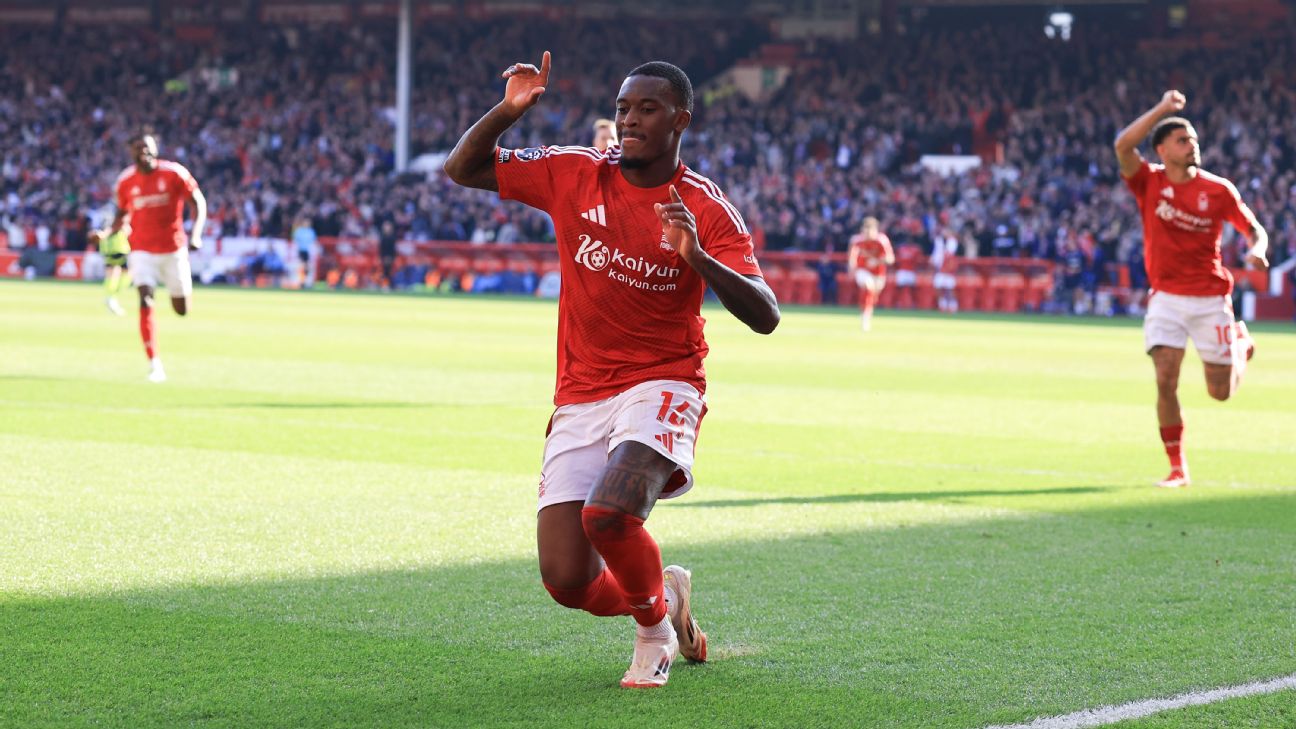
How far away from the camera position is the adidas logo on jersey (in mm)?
5629

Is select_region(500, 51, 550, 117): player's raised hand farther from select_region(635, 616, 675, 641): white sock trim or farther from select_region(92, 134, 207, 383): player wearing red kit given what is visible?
select_region(92, 134, 207, 383): player wearing red kit

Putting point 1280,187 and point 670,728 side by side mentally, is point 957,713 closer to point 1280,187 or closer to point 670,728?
point 670,728

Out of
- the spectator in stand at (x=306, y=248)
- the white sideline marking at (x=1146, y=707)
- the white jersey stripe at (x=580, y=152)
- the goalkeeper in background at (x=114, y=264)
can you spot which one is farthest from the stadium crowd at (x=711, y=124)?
the white jersey stripe at (x=580, y=152)

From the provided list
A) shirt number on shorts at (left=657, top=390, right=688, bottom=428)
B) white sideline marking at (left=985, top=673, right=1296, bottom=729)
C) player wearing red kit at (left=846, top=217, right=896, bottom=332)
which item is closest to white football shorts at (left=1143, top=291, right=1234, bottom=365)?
white sideline marking at (left=985, top=673, right=1296, bottom=729)

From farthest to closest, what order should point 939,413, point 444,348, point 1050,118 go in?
point 1050,118 → point 444,348 → point 939,413

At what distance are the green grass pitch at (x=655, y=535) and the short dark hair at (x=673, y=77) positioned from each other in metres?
1.90

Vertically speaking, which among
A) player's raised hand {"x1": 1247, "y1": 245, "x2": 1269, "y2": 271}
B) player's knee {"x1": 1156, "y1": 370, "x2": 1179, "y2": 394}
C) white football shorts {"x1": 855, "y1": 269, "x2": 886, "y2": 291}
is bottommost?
white football shorts {"x1": 855, "y1": 269, "x2": 886, "y2": 291}

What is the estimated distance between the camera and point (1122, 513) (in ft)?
31.4

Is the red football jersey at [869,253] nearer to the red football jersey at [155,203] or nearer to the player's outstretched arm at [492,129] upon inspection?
the red football jersey at [155,203]

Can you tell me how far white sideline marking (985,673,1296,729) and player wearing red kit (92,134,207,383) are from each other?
13.4 metres

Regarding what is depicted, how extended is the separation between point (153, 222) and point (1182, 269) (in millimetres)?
10454

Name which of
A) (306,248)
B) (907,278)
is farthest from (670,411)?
(306,248)

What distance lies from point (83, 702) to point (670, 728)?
1.75 meters

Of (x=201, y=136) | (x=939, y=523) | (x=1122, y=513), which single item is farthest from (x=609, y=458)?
(x=201, y=136)
